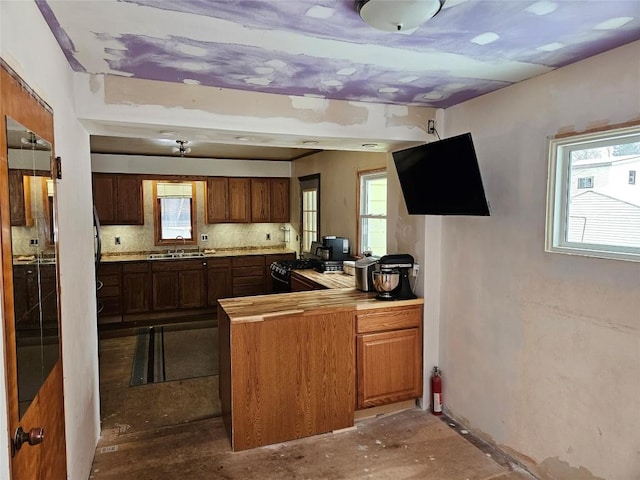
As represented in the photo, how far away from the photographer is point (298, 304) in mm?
2959

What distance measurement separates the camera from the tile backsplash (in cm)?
598

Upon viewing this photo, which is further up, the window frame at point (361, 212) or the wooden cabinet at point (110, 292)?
the window frame at point (361, 212)

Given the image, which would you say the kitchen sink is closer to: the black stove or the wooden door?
the black stove

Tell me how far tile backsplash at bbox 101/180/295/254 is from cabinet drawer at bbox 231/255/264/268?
64cm

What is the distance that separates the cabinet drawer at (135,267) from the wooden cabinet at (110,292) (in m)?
0.07

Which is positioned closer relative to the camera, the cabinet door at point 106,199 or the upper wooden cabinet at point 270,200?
the cabinet door at point 106,199

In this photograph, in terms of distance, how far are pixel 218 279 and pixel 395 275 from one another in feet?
11.5

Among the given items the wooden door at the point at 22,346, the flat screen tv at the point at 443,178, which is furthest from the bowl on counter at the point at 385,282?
the wooden door at the point at 22,346

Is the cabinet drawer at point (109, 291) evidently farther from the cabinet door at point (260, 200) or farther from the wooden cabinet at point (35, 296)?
the wooden cabinet at point (35, 296)

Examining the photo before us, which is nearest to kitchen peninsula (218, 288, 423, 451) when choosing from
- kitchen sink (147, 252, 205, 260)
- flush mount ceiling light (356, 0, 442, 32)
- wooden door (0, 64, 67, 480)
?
wooden door (0, 64, 67, 480)

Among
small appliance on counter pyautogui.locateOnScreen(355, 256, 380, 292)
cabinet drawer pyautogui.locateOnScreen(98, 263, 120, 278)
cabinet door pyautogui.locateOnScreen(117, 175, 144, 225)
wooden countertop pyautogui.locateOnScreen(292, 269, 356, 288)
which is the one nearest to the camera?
small appliance on counter pyautogui.locateOnScreen(355, 256, 380, 292)

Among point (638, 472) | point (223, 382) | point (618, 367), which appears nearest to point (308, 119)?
point (223, 382)

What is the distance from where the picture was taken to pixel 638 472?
6.20 feet

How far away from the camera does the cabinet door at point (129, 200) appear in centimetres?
576
